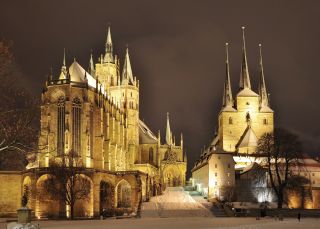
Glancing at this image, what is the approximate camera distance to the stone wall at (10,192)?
69.0m

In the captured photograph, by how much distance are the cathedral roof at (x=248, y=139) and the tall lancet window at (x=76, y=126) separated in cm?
3316

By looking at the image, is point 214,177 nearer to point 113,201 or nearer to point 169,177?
point 113,201

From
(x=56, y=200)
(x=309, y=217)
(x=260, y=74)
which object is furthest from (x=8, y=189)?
(x=260, y=74)

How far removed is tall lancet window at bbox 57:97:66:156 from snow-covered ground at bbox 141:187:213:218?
1374 centimetres

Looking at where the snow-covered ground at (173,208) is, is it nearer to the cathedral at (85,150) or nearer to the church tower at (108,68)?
the cathedral at (85,150)

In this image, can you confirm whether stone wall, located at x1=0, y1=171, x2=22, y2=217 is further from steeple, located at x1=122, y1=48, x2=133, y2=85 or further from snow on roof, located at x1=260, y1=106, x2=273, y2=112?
snow on roof, located at x1=260, y1=106, x2=273, y2=112

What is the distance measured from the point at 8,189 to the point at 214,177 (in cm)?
2904

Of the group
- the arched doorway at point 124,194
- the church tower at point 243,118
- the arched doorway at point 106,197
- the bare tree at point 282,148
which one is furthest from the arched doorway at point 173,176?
the arched doorway at point 106,197

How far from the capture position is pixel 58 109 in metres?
78.5

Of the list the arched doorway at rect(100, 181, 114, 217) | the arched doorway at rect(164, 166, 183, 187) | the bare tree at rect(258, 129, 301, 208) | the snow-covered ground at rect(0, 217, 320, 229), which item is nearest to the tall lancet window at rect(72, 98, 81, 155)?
the arched doorway at rect(100, 181, 114, 217)

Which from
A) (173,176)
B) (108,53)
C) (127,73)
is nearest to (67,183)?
(127,73)

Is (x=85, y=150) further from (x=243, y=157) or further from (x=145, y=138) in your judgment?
(x=145, y=138)

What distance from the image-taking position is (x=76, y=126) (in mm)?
78812

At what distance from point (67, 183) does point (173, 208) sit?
12.4 metres
